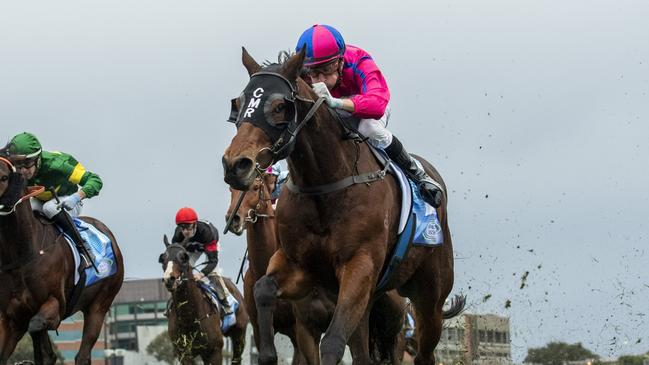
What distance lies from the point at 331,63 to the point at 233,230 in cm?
379

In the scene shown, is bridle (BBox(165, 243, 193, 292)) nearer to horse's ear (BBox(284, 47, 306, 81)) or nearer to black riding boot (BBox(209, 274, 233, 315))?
black riding boot (BBox(209, 274, 233, 315))

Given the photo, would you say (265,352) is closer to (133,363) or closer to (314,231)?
(314,231)

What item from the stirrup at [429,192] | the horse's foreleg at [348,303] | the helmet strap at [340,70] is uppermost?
the helmet strap at [340,70]

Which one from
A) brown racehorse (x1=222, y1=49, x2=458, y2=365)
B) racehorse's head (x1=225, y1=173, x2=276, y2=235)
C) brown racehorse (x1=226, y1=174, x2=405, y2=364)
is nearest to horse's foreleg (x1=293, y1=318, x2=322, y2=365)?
brown racehorse (x1=226, y1=174, x2=405, y2=364)

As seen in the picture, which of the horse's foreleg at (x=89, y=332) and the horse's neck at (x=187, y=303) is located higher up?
the horse's foreleg at (x=89, y=332)

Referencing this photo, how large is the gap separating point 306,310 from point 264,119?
3723 millimetres

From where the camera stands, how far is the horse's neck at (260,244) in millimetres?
12930

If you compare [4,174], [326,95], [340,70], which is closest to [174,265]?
[4,174]

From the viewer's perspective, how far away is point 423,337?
1045 centimetres

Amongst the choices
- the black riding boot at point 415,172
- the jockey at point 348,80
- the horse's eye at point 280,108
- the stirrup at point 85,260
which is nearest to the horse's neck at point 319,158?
the jockey at point 348,80

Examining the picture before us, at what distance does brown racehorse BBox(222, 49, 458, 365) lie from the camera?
26.1ft

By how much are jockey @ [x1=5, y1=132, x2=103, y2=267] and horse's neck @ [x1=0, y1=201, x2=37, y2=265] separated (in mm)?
461

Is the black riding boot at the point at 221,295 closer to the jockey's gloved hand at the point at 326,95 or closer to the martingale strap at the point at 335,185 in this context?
the martingale strap at the point at 335,185

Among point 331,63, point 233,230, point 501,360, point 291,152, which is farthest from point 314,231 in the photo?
point 501,360
